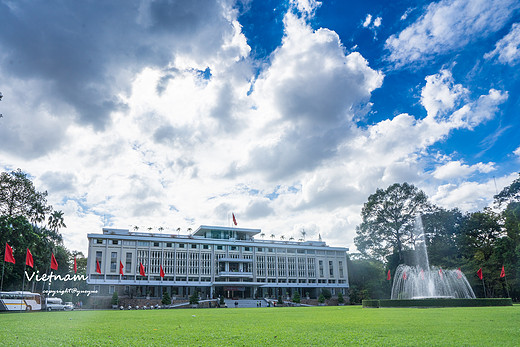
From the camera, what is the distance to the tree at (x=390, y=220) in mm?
54219

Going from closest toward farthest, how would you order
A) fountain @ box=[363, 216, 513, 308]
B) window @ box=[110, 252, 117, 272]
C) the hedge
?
1. the hedge
2. fountain @ box=[363, 216, 513, 308]
3. window @ box=[110, 252, 117, 272]

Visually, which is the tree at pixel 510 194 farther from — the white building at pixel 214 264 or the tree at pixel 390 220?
the white building at pixel 214 264

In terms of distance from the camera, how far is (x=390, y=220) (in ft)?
181

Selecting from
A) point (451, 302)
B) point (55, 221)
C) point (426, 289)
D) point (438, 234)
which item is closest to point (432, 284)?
point (426, 289)

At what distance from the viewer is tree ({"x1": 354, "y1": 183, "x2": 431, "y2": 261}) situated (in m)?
54.2

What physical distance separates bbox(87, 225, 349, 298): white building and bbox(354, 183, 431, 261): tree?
24768 mm

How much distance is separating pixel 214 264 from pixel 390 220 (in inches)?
1346

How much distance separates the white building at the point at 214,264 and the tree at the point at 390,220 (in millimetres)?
24768

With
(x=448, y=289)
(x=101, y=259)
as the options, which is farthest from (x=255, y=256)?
(x=448, y=289)

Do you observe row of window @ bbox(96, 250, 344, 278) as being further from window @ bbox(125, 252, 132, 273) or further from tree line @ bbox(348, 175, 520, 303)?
tree line @ bbox(348, 175, 520, 303)

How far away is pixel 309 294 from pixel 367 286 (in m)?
18.4

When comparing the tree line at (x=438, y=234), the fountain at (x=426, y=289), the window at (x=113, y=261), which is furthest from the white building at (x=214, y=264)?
the fountain at (x=426, y=289)

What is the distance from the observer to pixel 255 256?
76688mm

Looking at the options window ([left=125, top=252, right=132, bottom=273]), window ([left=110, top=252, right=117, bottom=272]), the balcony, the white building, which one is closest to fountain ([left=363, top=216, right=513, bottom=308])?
the white building
